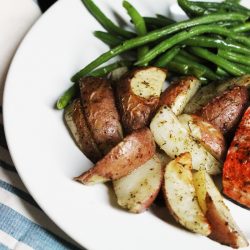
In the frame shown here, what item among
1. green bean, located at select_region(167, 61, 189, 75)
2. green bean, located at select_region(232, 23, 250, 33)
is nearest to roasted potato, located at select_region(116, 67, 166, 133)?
green bean, located at select_region(167, 61, 189, 75)

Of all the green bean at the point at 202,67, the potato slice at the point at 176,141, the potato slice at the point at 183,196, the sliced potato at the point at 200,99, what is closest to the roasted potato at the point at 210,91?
the sliced potato at the point at 200,99

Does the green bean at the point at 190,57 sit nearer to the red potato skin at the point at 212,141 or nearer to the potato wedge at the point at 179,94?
the potato wedge at the point at 179,94

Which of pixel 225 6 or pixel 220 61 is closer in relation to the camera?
pixel 220 61

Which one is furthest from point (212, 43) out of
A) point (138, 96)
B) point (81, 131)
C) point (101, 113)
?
point (81, 131)

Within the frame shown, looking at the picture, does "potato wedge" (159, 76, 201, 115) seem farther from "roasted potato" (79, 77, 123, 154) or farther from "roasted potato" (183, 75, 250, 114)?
"roasted potato" (79, 77, 123, 154)

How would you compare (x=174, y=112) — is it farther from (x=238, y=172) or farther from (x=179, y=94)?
(x=238, y=172)

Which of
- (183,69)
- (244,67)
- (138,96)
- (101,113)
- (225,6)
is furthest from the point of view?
(225,6)
